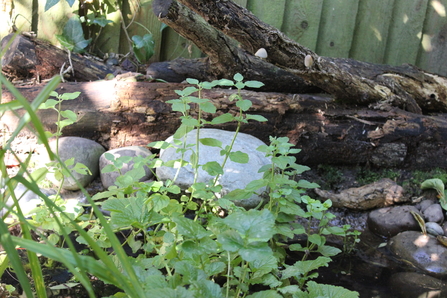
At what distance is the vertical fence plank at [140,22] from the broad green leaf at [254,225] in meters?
3.56

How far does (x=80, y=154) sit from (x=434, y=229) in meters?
2.62

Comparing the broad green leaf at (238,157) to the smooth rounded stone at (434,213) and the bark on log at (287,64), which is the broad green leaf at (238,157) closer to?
the bark on log at (287,64)

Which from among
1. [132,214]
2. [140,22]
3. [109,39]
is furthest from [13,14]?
[132,214]

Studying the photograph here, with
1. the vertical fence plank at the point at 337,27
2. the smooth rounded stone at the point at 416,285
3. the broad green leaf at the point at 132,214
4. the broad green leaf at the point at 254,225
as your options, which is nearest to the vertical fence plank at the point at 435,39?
the vertical fence plank at the point at 337,27

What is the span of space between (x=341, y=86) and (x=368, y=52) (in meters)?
1.64

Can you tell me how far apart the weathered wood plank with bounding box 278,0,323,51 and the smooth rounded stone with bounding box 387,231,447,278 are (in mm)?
2554

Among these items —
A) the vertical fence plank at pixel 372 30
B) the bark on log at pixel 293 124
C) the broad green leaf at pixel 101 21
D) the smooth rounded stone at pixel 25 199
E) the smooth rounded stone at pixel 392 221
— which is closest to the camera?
the smooth rounded stone at pixel 25 199

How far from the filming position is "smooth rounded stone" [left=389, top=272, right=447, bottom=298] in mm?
2109

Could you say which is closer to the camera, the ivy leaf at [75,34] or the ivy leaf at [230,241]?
the ivy leaf at [230,241]

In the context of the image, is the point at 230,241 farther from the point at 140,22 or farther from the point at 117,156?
the point at 140,22

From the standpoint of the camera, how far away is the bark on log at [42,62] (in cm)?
346

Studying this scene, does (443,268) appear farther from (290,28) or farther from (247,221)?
(290,28)

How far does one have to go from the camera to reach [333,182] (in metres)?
3.41

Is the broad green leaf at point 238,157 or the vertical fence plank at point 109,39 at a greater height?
the vertical fence plank at point 109,39
